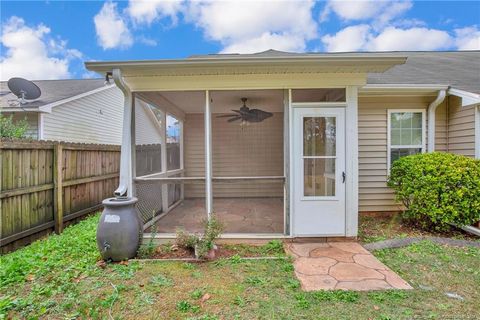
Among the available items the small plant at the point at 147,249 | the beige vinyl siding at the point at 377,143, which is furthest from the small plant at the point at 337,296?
the beige vinyl siding at the point at 377,143

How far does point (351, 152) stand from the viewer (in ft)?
12.7

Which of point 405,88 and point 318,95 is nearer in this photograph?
point 318,95

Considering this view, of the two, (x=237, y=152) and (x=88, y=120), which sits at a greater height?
(x=88, y=120)

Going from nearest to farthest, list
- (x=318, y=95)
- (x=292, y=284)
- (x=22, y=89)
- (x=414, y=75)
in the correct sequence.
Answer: (x=292, y=284) → (x=318, y=95) → (x=414, y=75) → (x=22, y=89)

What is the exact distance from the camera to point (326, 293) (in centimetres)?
256

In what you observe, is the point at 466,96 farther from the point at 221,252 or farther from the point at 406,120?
the point at 221,252

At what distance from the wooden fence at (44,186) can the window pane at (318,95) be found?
4.20m

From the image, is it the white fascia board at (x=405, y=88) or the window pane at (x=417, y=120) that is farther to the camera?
the window pane at (x=417, y=120)

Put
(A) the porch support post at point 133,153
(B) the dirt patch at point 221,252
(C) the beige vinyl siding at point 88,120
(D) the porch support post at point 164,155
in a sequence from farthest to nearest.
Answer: (C) the beige vinyl siding at point 88,120
(D) the porch support post at point 164,155
(A) the porch support post at point 133,153
(B) the dirt patch at point 221,252

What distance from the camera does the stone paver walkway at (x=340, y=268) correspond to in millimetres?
2732

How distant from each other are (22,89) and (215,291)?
7.05m

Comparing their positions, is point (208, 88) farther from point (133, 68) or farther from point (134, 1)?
point (134, 1)

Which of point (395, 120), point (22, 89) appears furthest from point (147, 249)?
point (22, 89)

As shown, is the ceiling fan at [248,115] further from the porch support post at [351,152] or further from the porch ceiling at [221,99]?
the porch support post at [351,152]
